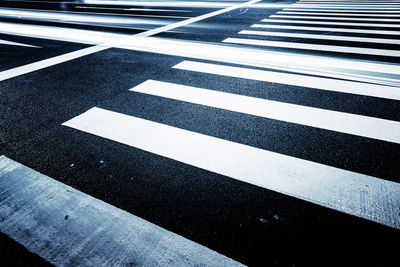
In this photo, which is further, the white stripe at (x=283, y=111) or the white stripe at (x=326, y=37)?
the white stripe at (x=326, y=37)

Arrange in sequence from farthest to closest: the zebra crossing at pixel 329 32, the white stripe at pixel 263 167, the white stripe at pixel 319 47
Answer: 1. the zebra crossing at pixel 329 32
2. the white stripe at pixel 319 47
3. the white stripe at pixel 263 167

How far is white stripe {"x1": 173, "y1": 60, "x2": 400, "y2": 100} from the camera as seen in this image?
13.1ft

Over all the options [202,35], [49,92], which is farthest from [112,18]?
[49,92]

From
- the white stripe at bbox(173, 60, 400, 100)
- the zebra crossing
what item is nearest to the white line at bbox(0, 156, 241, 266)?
the white stripe at bbox(173, 60, 400, 100)

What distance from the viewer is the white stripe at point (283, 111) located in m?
3.07

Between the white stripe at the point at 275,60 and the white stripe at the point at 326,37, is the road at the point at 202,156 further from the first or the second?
the white stripe at the point at 326,37

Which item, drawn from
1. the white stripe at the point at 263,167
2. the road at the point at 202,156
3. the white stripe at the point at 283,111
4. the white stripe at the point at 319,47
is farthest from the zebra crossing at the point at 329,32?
the white stripe at the point at 263,167

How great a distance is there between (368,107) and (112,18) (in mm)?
9711

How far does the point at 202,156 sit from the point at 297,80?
2.65 meters

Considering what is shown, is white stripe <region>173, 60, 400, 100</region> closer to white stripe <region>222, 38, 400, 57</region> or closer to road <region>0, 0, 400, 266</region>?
road <region>0, 0, 400, 266</region>

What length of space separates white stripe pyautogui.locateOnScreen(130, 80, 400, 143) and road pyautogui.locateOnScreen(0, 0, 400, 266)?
2cm

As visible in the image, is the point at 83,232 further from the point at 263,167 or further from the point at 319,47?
the point at 319,47

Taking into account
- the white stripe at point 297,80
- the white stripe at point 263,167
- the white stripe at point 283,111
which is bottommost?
the white stripe at point 263,167

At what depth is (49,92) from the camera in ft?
13.7
